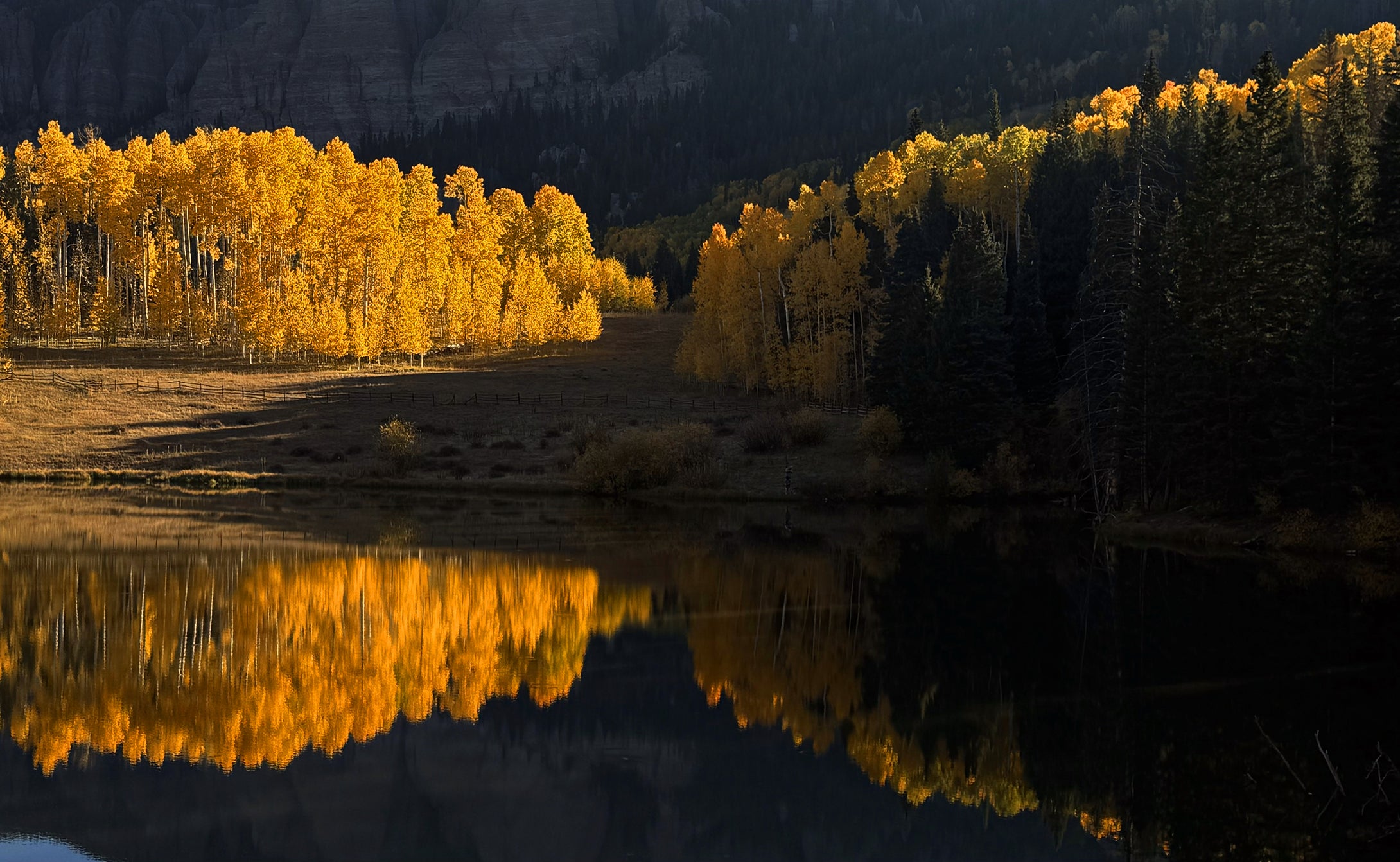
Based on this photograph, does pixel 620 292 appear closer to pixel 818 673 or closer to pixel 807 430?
pixel 807 430

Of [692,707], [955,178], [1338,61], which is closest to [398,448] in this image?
[692,707]

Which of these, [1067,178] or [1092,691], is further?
[1067,178]

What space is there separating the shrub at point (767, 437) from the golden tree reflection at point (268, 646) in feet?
94.0

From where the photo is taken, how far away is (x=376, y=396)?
75875 millimetres

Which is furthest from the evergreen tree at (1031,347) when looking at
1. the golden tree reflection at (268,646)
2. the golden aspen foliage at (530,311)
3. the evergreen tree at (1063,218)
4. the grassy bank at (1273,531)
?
the golden aspen foliage at (530,311)

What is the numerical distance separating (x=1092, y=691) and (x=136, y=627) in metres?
20.0

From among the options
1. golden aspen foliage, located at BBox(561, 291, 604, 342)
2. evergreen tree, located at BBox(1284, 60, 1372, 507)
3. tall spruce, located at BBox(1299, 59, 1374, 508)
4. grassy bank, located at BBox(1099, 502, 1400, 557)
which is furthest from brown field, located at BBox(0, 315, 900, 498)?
evergreen tree, located at BBox(1284, 60, 1372, 507)

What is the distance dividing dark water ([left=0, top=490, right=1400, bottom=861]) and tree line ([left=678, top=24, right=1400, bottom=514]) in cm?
582

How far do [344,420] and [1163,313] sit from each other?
46.6 metres

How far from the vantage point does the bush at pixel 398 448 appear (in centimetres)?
6306

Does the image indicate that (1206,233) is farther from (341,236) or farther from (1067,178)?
(341,236)

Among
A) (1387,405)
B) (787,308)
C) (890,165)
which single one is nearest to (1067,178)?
(890,165)

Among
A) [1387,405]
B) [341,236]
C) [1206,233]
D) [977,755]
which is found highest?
[341,236]

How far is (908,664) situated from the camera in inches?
940
